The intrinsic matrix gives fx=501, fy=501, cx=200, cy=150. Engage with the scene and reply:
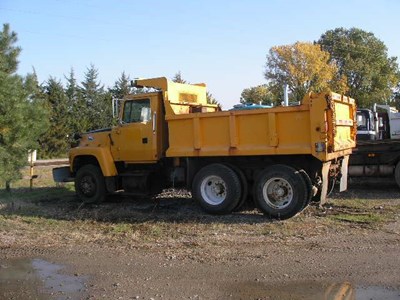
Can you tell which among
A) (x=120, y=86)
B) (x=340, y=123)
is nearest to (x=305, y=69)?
(x=120, y=86)

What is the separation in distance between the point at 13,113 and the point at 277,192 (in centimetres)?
531

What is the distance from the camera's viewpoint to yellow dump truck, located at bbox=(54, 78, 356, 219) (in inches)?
372

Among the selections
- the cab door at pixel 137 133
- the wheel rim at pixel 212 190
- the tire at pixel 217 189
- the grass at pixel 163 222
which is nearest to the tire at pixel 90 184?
the grass at pixel 163 222

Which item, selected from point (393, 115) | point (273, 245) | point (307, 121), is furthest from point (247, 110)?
point (393, 115)

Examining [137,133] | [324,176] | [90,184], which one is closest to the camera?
[324,176]

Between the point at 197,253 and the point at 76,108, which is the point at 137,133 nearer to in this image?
the point at 197,253

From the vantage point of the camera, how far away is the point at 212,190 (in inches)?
413

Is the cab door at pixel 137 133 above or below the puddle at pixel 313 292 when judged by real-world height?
above

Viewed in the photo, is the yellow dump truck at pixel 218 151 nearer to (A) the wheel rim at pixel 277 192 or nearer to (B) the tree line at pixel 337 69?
(A) the wheel rim at pixel 277 192

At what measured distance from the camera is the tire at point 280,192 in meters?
9.47

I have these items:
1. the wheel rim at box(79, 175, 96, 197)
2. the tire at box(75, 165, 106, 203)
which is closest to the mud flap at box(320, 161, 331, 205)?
Result: the tire at box(75, 165, 106, 203)

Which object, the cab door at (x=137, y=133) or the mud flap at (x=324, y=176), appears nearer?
the mud flap at (x=324, y=176)

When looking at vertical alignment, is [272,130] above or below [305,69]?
below

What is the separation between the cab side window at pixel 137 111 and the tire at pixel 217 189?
6.66 ft
